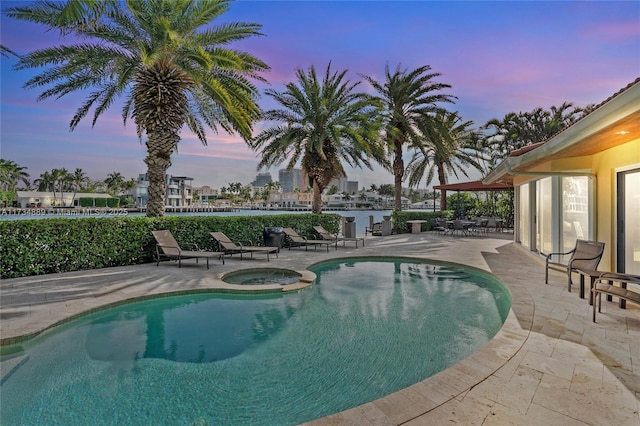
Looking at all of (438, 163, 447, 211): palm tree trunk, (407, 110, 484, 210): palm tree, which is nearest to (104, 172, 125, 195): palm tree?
(407, 110, 484, 210): palm tree

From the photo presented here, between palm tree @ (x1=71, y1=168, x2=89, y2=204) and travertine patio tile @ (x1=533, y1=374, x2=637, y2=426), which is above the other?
palm tree @ (x1=71, y1=168, x2=89, y2=204)

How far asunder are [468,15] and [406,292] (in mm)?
8925

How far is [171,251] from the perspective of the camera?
9.10 metres

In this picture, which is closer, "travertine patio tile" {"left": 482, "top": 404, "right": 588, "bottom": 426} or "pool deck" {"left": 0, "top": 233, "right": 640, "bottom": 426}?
"travertine patio tile" {"left": 482, "top": 404, "right": 588, "bottom": 426}

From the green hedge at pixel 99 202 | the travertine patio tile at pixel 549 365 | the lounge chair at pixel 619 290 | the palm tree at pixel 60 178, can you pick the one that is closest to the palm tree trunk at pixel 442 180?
Answer: the lounge chair at pixel 619 290

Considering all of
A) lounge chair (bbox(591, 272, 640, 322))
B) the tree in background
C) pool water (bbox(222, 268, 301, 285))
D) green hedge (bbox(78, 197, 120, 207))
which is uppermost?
the tree in background

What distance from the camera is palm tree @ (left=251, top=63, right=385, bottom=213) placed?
601 inches

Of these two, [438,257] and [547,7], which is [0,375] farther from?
[547,7]

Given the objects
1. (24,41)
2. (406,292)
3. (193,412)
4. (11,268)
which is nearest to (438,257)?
(406,292)

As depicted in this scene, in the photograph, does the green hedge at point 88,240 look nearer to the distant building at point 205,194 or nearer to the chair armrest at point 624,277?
the chair armrest at point 624,277

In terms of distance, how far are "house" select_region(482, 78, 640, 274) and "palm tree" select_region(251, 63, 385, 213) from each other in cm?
734

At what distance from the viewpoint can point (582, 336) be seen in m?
4.06

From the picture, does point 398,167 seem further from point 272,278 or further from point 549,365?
point 549,365

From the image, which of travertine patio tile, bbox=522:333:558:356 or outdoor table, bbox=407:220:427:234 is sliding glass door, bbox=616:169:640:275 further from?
outdoor table, bbox=407:220:427:234
